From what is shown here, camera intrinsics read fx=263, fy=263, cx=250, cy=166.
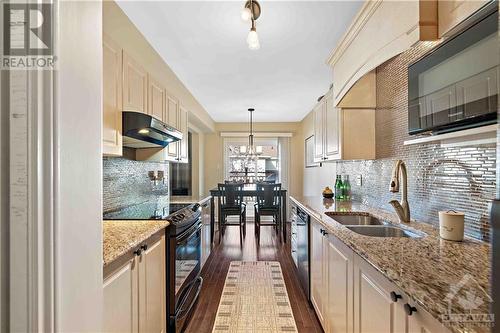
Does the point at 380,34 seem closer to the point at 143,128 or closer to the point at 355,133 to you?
the point at 355,133

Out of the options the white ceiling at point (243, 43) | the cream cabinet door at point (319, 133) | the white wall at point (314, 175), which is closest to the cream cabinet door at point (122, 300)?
the white ceiling at point (243, 43)

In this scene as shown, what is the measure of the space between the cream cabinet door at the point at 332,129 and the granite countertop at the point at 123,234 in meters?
1.76

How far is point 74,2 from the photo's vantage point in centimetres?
65

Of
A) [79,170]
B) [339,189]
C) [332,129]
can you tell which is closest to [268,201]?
[339,189]

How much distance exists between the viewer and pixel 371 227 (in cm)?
174

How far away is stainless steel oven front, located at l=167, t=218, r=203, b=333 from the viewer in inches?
72.0

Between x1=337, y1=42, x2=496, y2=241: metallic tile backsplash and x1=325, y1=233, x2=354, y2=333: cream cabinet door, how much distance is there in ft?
2.00

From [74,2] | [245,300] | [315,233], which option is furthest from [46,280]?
[245,300]

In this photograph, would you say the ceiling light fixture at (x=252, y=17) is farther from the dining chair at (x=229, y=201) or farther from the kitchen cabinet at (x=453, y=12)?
the dining chair at (x=229, y=201)

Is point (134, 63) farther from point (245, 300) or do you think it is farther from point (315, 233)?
point (245, 300)

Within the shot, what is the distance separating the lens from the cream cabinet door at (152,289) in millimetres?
1459

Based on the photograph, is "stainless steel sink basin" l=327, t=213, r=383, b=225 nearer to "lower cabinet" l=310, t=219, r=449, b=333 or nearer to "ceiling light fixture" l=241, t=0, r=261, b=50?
"lower cabinet" l=310, t=219, r=449, b=333

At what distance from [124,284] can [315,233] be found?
4.82 feet

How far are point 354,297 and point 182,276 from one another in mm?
1299
